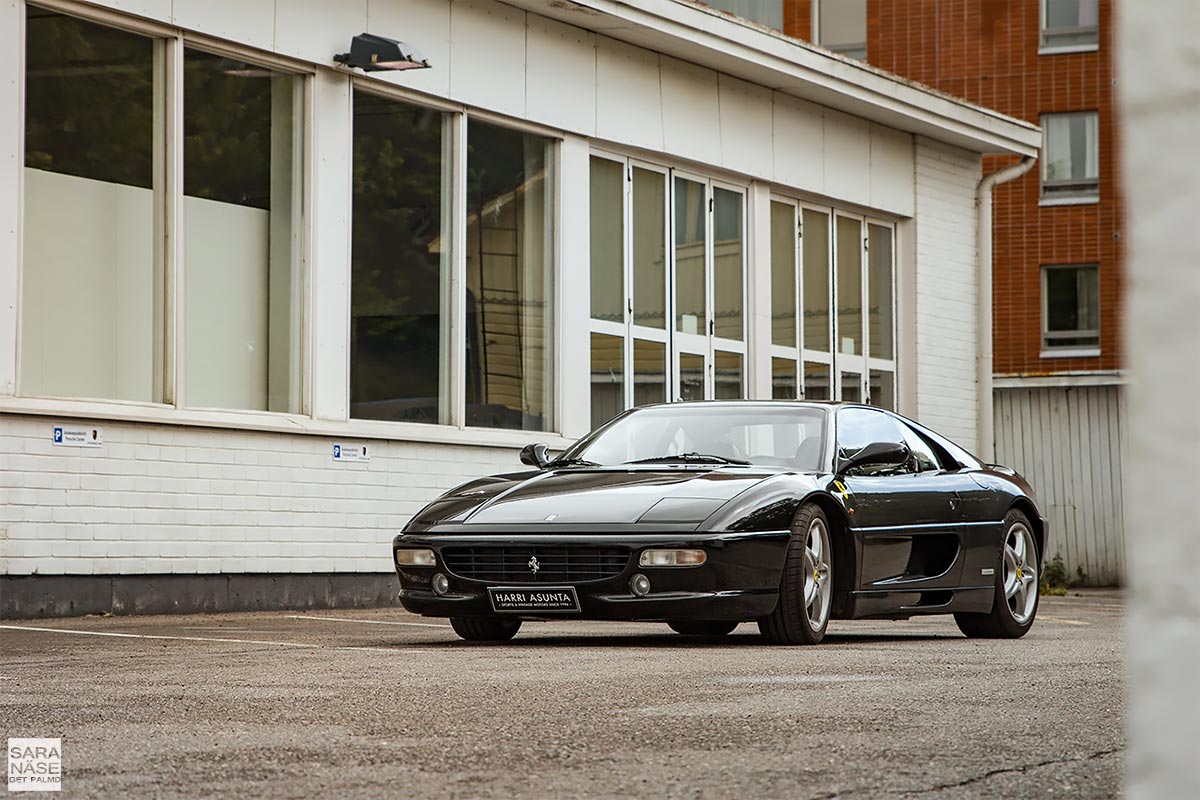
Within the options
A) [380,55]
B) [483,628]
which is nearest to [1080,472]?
[380,55]

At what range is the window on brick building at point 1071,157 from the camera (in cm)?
4359

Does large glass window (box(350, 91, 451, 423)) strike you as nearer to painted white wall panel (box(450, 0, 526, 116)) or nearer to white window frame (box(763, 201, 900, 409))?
painted white wall panel (box(450, 0, 526, 116))

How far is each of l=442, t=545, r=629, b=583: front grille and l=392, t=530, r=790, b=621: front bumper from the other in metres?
0.02

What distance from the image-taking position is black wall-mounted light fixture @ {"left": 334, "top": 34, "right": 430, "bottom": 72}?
15.1m

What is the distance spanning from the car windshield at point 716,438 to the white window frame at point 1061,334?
3418 centimetres

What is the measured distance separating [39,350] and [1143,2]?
12.2 m

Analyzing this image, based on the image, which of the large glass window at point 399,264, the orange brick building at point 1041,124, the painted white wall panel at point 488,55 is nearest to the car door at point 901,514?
the large glass window at point 399,264

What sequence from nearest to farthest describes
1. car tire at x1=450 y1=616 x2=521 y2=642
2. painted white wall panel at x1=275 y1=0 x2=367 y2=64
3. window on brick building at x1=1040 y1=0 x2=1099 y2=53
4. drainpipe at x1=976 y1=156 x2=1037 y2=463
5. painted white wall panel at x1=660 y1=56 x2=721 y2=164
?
car tire at x1=450 y1=616 x2=521 y2=642 < painted white wall panel at x1=275 y1=0 x2=367 y2=64 < painted white wall panel at x1=660 y1=56 x2=721 y2=164 < drainpipe at x1=976 y1=156 x2=1037 y2=463 < window on brick building at x1=1040 y1=0 x2=1099 y2=53

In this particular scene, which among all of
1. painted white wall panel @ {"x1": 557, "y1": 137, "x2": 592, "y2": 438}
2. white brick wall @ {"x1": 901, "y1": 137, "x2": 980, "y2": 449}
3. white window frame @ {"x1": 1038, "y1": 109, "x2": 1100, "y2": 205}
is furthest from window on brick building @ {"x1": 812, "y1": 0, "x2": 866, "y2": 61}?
painted white wall panel @ {"x1": 557, "y1": 137, "x2": 592, "y2": 438}

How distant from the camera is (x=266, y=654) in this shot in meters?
8.64

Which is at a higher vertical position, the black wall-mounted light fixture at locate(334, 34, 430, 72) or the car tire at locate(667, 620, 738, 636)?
the black wall-mounted light fixture at locate(334, 34, 430, 72)

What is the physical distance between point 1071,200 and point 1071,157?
985 millimetres

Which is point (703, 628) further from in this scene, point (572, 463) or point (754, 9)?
point (754, 9)

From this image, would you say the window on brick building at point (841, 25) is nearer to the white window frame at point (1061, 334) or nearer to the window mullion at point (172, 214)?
the white window frame at point (1061, 334)
